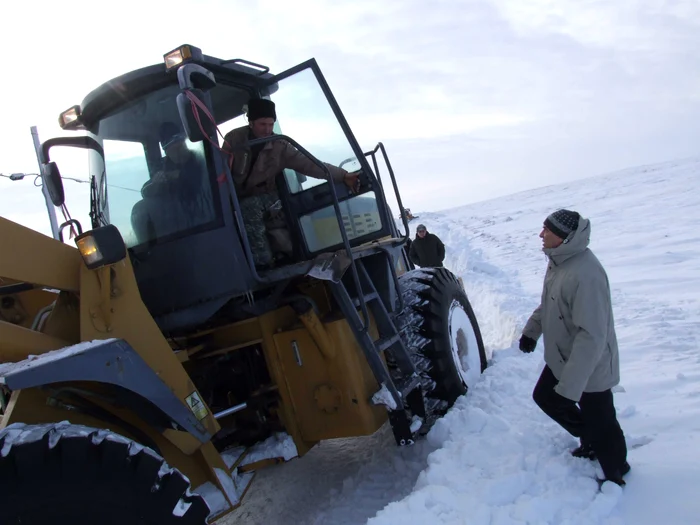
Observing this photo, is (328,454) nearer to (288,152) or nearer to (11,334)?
(288,152)

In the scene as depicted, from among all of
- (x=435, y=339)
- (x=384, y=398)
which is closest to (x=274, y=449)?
(x=384, y=398)

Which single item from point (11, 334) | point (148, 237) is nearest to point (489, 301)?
point (148, 237)

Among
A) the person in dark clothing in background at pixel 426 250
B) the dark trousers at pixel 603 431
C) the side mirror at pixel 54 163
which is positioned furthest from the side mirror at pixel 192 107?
the person in dark clothing in background at pixel 426 250

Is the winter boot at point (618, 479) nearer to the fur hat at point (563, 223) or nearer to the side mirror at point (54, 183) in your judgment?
the fur hat at point (563, 223)

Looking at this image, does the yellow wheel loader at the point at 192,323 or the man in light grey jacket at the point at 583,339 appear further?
the man in light grey jacket at the point at 583,339

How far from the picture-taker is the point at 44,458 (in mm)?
2082

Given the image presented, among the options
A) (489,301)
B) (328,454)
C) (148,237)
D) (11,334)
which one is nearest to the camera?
(11,334)

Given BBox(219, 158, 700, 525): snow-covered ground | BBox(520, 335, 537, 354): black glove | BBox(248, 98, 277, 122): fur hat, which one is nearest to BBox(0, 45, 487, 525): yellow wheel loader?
BBox(248, 98, 277, 122): fur hat

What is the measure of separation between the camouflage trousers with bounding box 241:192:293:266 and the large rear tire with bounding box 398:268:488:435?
1.12 meters

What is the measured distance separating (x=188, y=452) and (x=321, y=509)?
1.22 m

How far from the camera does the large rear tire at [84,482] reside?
2.04m

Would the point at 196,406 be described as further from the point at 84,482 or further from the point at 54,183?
the point at 54,183

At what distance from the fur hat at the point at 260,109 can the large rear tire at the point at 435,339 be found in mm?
1676

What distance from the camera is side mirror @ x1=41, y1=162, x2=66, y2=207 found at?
3.58 metres
